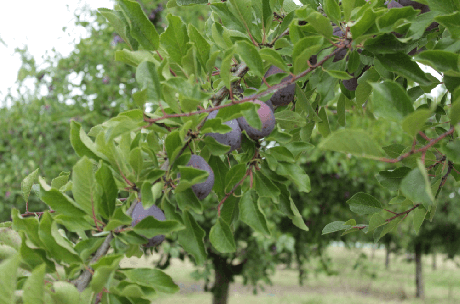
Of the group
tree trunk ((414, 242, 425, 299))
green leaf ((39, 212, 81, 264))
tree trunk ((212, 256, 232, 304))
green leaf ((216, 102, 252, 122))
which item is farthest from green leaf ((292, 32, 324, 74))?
tree trunk ((414, 242, 425, 299))

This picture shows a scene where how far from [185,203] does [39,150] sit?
397 cm

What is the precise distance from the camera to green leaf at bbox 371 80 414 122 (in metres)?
0.64

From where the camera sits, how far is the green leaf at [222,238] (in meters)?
0.76

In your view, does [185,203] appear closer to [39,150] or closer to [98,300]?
[98,300]

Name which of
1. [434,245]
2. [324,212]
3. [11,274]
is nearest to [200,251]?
[11,274]

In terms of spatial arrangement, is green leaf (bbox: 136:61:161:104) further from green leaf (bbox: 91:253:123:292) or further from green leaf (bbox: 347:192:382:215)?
green leaf (bbox: 347:192:382:215)

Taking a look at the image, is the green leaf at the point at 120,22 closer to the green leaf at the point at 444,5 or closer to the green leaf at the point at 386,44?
the green leaf at the point at 386,44

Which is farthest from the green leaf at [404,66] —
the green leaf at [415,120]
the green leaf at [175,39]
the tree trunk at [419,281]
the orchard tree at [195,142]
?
the tree trunk at [419,281]

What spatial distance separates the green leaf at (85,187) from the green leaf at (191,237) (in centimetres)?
18

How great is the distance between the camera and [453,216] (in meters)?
9.88

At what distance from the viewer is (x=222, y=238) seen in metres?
0.77

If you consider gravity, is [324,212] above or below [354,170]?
below

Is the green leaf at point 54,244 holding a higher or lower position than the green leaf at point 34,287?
higher

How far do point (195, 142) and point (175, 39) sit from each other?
228mm
